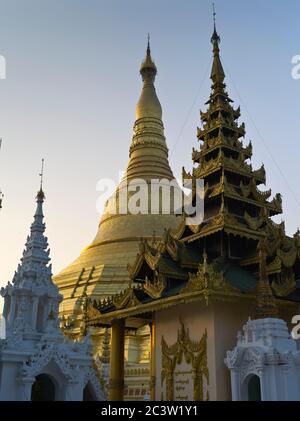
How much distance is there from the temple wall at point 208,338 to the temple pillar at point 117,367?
1770 millimetres

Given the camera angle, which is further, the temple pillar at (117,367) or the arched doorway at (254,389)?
the temple pillar at (117,367)

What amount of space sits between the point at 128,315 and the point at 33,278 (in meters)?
3.37

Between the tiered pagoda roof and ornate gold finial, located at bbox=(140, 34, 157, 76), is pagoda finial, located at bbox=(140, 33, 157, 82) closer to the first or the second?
ornate gold finial, located at bbox=(140, 34, 157, 76)

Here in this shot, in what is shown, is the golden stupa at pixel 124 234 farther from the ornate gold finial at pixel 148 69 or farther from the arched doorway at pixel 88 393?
the arched doorway at pixel 88 393

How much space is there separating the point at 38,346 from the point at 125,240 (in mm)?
16550

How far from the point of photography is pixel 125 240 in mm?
28703

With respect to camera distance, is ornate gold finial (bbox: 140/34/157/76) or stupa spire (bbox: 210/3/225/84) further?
ornate gold finial (bbox: 140/34/157/76)

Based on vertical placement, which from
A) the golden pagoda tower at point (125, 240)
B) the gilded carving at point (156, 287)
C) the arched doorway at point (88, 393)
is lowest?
the arched doorway at point (88, 393)

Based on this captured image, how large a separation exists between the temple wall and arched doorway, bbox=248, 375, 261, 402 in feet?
2.82

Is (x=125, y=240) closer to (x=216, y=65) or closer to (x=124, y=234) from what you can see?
(x=124, y=234)

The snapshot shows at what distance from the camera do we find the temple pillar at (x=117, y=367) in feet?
53.8

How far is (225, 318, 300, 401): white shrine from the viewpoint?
11.6m

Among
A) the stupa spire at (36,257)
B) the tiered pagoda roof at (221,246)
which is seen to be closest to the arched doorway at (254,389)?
the tiered pagoda roof at (221,246)

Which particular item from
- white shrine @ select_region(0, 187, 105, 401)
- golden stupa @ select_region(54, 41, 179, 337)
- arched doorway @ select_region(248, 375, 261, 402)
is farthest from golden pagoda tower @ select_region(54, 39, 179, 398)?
arched doorway @ select_region(248, 375, 261, 402)
